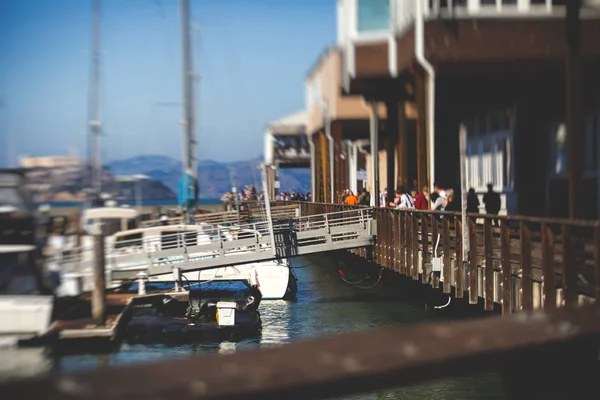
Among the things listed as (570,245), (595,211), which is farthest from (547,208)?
(570,245)

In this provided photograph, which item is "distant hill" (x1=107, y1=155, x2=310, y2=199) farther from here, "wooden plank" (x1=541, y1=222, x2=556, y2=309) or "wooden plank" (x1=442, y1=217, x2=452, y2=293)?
"wooden plank" (x1=541, y1=222, x2=556, y2=309)

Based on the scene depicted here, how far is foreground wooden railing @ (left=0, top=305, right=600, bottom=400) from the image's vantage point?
1.79 metres

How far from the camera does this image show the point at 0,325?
50.0ft

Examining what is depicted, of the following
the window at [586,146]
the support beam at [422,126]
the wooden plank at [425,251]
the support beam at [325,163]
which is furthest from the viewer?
the support beam at [325,163]

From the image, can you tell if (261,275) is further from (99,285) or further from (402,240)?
(99,285)

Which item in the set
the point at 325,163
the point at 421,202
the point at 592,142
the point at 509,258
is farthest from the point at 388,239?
the point at 325,163

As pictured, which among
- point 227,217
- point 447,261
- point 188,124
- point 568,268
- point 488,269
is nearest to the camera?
point 568,268

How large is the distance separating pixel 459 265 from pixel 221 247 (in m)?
9.04

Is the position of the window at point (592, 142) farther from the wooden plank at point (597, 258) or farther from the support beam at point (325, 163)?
the support beam at point (325, 163)

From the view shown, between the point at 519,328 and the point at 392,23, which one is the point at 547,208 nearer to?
the point at 392,23

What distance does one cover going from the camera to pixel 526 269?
38.4 feet

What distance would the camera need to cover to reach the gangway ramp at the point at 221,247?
2242cm

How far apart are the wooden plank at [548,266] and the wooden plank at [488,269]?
102 inches

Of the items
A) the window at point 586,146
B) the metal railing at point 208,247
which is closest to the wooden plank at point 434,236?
the window at point 586,146
